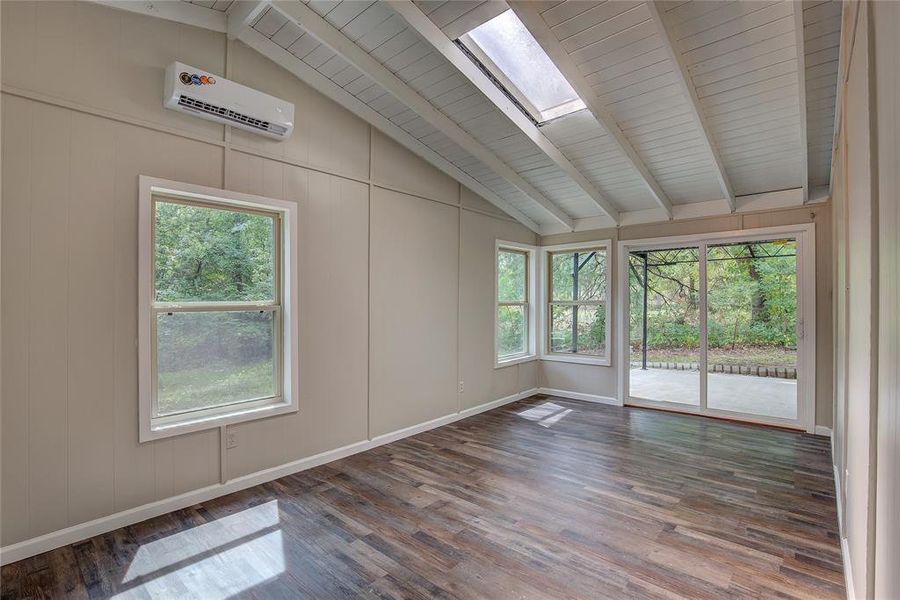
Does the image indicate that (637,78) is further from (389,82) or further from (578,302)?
(578,302)

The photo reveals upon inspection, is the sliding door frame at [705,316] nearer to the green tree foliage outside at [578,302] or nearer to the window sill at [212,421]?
the green tree foliage outside at [578,302]

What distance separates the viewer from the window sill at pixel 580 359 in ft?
18.7

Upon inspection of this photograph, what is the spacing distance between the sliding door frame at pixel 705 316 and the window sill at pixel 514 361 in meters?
1.13

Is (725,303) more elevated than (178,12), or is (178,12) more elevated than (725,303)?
(178,12)

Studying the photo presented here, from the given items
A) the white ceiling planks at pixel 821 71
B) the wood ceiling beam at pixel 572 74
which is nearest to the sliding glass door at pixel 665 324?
the wood ceiling beam at pixel 572 74

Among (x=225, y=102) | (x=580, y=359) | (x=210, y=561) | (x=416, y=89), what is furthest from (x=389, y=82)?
(x=580, y=359)

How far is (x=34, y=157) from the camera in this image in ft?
7.66

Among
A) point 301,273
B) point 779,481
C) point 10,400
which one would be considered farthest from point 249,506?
point 779,481

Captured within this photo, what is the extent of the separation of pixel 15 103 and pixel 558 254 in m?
5.48

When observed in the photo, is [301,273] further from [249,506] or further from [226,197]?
[249,506]

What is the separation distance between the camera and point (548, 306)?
6254 mm

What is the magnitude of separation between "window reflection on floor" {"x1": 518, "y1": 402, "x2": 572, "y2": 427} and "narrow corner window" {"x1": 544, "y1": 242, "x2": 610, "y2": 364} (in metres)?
0.80

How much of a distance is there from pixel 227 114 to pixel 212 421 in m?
2.06

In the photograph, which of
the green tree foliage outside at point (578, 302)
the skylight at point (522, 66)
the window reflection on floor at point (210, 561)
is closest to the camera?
the window reflection on floor at point (210, 561)
